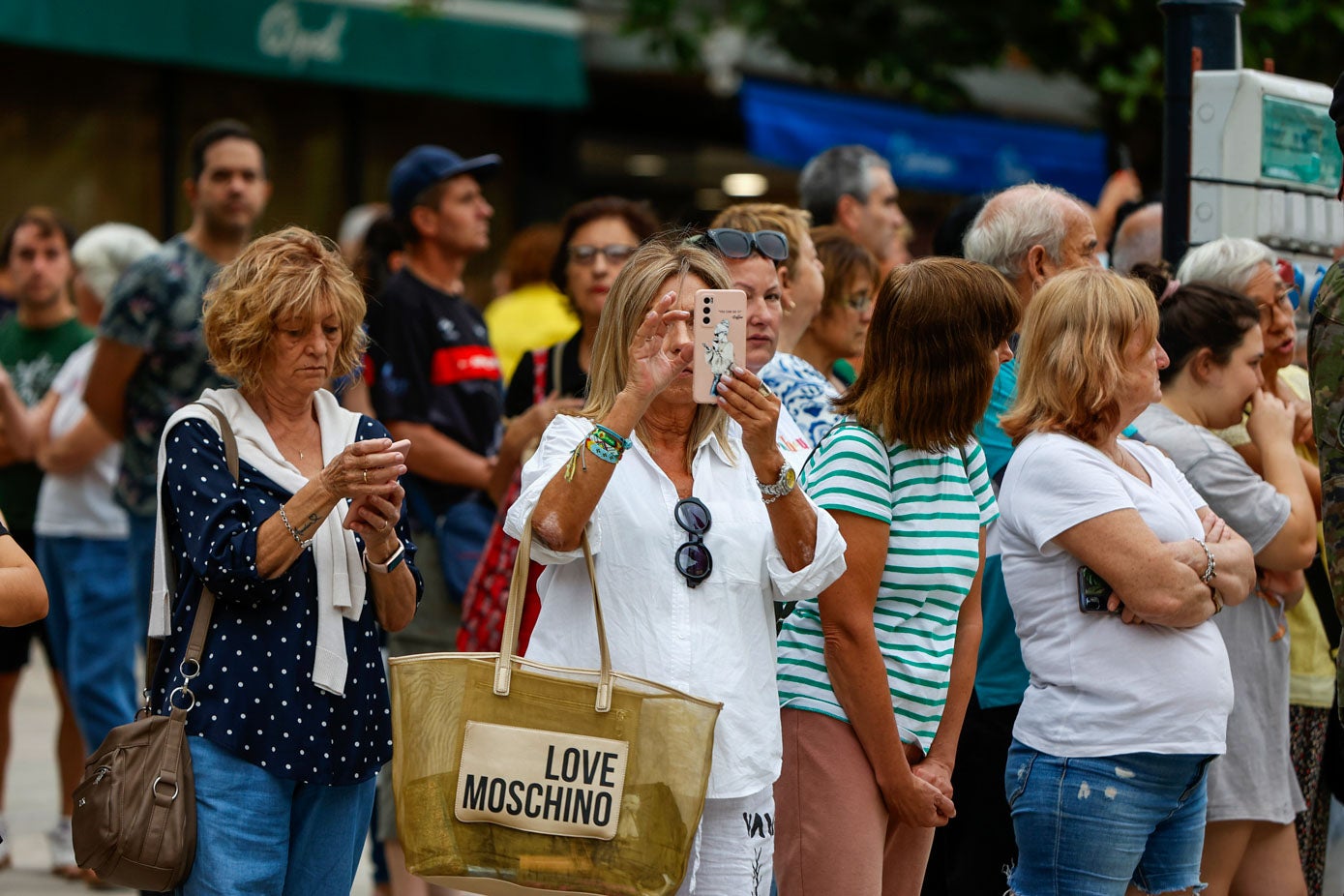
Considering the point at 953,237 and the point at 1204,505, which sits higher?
the point at 953,237

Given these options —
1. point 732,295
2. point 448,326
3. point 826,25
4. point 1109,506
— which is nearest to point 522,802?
point 732,295

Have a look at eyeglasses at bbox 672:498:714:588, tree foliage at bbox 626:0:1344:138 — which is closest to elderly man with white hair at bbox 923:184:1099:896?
eyeglasses at bbox 672:498:714:588

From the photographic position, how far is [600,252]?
588 cm

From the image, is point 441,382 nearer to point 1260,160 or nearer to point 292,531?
point 292,531

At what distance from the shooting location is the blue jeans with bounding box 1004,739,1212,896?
3.94 metres

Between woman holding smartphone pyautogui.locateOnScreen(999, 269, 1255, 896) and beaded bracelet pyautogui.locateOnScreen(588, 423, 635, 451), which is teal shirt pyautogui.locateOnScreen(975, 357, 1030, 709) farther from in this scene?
beaded bracelet pyautogui.locateOnScreen(588, 423, 635, 451)

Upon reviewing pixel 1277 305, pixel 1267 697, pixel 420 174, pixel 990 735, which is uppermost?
pixel 420 174

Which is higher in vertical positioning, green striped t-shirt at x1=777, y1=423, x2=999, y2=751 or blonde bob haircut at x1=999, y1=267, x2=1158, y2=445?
blonde bob haircut at x1=999, y1=267, x2=1158, y2=445

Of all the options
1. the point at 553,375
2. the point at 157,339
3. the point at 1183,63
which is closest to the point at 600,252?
the point at 553,375

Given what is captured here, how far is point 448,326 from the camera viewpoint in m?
6.00

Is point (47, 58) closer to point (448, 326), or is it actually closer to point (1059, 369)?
point (448, 326)

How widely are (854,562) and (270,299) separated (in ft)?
4.48

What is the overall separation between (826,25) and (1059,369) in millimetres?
7746

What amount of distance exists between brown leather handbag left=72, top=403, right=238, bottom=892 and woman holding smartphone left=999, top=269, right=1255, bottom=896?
1.85 m
